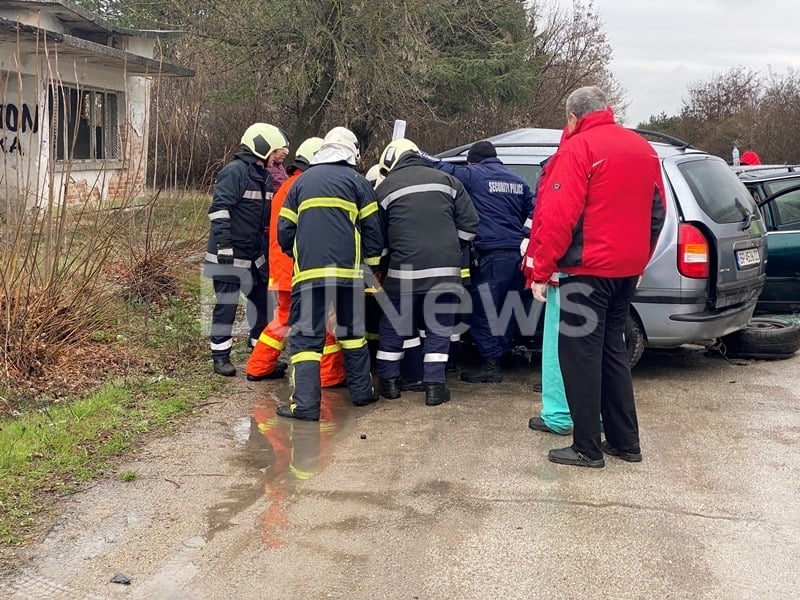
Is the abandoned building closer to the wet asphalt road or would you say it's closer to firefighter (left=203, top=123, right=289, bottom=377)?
firefighter (left=203, top=123, right=289, bottom=377)

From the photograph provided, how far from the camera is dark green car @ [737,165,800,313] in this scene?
774cm

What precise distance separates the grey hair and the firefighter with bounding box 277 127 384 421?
163cm

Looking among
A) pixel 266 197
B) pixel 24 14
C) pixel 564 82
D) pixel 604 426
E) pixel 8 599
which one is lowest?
pixel 8 599

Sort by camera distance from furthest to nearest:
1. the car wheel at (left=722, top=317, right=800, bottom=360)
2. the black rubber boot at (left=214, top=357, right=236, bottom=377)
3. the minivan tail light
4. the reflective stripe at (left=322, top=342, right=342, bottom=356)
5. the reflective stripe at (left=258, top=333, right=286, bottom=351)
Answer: the car wheel at (left=722, top=317, right=800, bottom=360) → the black rubber boot at (left=214, top=357, right=236, bottom=377) → the reflective stripe at (left=258, top=333, right=286, bottom=351) → the reflective stripe at (left=322, top=342, right=342, bottom=356) → the minivan tail light

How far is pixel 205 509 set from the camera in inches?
157

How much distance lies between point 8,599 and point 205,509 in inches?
39.9

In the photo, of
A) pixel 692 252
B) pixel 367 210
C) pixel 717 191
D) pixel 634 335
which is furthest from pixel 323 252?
pixel 717 191

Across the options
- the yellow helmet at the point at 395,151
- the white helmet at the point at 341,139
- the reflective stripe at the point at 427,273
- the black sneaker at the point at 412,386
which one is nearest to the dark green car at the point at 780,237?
the reflective stripe at the point at 427,273

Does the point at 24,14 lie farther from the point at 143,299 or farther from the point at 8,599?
the point at 8,599

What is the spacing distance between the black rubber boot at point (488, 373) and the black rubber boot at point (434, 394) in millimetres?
620

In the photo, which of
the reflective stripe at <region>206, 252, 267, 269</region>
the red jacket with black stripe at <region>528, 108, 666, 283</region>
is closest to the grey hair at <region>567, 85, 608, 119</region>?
the red jacket with black stripe at <region>528, 108, 666, 283</region>

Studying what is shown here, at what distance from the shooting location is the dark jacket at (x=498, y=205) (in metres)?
6.23

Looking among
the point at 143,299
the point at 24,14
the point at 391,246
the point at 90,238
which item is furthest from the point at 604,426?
the point at 24,14

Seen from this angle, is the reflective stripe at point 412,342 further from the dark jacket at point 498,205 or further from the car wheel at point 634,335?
the car wheel at point 634,335
